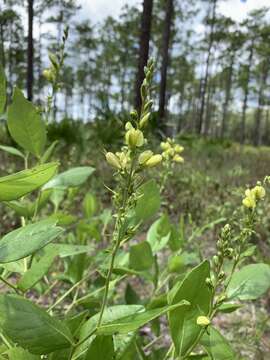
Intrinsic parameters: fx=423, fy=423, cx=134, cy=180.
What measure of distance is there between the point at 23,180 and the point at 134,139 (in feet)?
0.51

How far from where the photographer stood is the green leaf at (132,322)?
0.54 meters

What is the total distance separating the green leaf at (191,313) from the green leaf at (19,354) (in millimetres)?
225

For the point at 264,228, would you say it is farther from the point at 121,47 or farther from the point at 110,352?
the point at 121,47

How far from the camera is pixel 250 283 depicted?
811mm

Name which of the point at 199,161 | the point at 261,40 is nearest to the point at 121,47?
the point at 261,40

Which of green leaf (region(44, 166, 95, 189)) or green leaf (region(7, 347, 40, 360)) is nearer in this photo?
green leaf (region(7, 347, 40, 360))

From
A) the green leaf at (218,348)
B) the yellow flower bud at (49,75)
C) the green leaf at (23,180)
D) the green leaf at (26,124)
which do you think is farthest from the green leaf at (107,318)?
the yellow flower bud at (49,75)

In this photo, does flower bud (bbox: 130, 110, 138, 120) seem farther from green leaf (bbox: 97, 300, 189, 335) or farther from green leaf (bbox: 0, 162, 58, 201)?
green leaf (bbox: 97, 300, 189, 335)

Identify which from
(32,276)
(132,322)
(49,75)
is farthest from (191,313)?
(49,75)

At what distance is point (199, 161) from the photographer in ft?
24.9

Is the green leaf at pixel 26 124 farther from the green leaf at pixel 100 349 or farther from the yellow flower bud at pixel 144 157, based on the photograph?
the green leaf at pixel 100 349

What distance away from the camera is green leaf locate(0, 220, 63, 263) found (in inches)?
21.1

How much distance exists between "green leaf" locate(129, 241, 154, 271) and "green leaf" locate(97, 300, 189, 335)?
0.39 m

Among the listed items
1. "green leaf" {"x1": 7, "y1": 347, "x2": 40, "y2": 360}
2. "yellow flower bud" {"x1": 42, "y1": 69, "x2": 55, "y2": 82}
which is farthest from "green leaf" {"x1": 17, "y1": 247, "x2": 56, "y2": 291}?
"yellow flower bud" {"x1": 42, "y1": 69, "x2": 55, "y2": 82}
